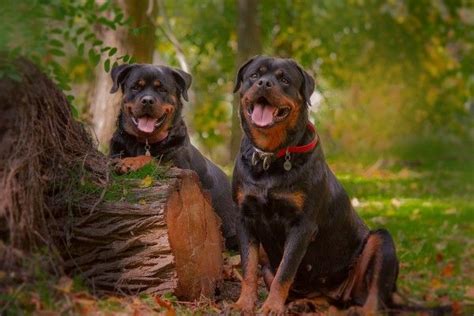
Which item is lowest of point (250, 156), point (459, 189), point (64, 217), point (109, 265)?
point (459, 189)

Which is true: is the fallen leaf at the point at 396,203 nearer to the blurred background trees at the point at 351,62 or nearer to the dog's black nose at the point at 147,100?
the dog's black nose at the point at 147,100

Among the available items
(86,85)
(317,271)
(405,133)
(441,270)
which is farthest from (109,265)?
(405,133)

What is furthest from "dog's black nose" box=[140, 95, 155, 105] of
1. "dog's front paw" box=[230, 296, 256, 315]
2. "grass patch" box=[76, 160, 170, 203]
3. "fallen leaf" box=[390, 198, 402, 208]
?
"fallen leaf" box=[390, 198, 402, 208]

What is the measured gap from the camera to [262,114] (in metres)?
5.32

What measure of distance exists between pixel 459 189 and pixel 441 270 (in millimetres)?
7097

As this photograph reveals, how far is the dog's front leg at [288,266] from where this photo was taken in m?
5.15

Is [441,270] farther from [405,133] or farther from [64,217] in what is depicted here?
[405,133]

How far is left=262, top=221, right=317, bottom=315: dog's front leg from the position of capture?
16.9ft

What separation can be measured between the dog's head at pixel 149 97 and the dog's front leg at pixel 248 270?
4.10 feet

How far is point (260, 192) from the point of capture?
5.27 meters

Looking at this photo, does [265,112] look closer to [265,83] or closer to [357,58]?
[265,83]

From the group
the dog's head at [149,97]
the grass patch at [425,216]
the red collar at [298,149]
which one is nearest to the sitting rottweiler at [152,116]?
the dog's head at [149,97]

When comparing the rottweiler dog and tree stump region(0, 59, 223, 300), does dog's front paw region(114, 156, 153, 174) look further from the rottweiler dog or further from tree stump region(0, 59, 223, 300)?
the rottweiler dog

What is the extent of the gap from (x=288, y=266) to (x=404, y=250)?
3041mm
